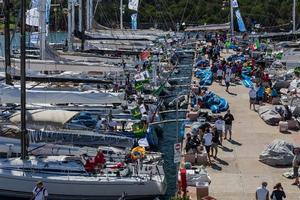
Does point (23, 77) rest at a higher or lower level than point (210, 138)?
higher

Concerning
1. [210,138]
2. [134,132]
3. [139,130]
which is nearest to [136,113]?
[139,130]

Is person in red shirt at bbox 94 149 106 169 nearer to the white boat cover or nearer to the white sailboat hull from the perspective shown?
the white sailboat hull

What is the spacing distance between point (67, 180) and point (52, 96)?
22.4 ft

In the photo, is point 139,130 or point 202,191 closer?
Result: point 202,191

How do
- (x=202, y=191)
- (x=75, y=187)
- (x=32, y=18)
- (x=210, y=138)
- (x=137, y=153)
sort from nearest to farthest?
(x=202, y=191), (x=75, y=187), (x=137, y=153), (x=210, y=138), (x=32, y=18)

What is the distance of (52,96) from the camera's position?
89.5ft

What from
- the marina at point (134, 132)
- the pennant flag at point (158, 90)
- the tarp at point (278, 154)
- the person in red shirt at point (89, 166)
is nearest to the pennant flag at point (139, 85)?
the marina at point (134, 132)

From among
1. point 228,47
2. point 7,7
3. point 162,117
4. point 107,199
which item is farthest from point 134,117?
point 228,47

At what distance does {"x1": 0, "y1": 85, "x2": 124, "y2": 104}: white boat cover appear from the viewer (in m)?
26.6

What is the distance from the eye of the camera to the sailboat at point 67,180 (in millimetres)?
21219

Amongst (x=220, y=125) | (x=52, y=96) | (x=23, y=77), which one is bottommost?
(x=220, y=125)

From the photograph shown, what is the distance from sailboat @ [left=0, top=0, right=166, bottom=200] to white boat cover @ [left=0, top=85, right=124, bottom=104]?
5138 millimetres

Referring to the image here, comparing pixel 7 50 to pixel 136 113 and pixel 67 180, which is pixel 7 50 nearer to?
pixel 136 113

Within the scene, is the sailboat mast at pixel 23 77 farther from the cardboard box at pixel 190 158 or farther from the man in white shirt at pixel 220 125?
the man in white shirt at pixel 220 125
